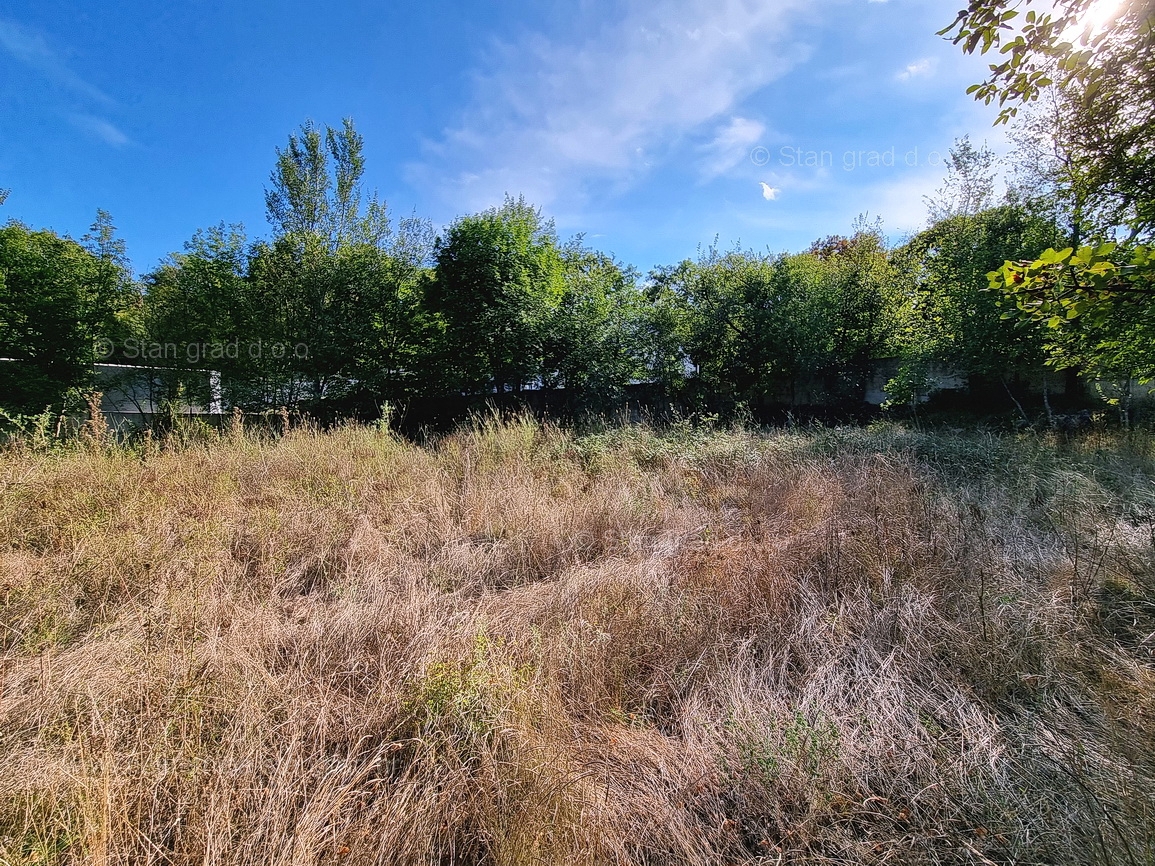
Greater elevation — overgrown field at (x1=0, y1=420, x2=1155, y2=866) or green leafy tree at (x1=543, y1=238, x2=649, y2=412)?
green leafy tree at (x1=543, y1=238, x2=649, y2=412)

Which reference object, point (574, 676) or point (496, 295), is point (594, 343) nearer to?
point (496, 295)

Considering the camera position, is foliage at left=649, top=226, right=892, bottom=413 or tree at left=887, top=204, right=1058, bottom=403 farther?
foliage at left=649, top=226, right=892, bottom=413

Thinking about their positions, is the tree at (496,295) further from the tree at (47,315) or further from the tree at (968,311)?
the tree at (968,311)

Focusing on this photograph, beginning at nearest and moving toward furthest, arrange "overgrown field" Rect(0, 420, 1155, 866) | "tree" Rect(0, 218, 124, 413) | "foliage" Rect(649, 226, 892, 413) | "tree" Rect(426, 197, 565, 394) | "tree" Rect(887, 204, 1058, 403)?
1. "overgrown field" Rect(0, 420, 1155, 866)
2. "tree" Rect(887, 204, 1058, 403)
3. "tree" Rect(0, 218, 124, 413)
4. "tree" Rect(426, 197, 565, 394)
5. "foliage" Rect(649, 226, 892, 413)

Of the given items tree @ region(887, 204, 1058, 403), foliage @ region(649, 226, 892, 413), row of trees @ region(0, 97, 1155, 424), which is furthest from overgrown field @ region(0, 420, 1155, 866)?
foliage @ region(649, 226, 892, 413)

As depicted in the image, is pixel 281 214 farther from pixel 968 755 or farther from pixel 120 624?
pixel 968 755

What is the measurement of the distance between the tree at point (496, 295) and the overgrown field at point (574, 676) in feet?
15.1

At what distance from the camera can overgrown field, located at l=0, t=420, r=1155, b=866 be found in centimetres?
128

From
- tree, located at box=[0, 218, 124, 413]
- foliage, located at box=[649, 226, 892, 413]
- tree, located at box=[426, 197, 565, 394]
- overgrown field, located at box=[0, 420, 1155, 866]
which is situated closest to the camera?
overgrown field, located at box=[0, 420, 1155, 866]

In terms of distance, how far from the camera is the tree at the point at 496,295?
7723 millimetres

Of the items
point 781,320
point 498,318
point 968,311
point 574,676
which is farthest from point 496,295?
point 968,311

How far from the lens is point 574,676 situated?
198 centimetres

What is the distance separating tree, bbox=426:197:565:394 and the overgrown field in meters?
4.61

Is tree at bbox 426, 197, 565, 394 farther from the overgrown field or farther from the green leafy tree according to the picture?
the overgrown field
